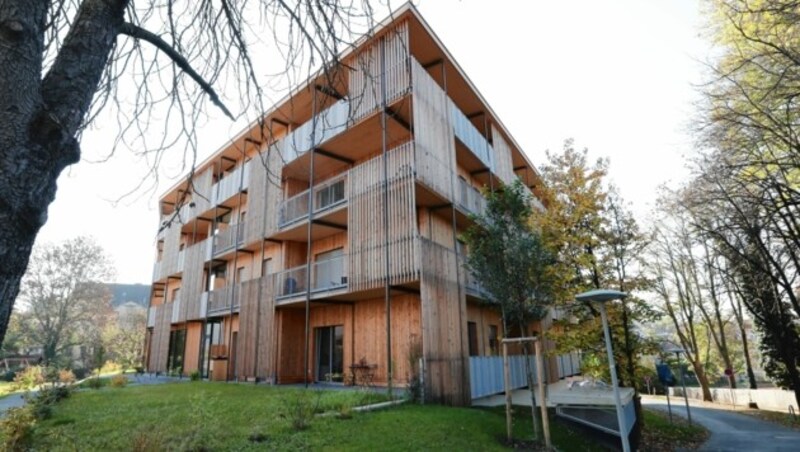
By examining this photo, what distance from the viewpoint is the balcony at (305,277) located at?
16359mm

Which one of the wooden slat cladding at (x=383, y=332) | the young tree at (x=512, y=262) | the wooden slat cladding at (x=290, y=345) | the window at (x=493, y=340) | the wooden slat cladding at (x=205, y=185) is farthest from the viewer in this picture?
the wooden slat cladding at (x=205, y=185)

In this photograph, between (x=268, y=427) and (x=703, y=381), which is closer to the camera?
(x=268, y=427)

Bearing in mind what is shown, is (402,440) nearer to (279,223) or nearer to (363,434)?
(363,434)

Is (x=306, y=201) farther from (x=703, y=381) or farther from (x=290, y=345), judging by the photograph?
(x=703, y=381)

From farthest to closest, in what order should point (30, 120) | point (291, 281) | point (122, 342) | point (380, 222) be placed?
point (122, 342) → point (291, 281) → point (380, 222) → point (30, 120)

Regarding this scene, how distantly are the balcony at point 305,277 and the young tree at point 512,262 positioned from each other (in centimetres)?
688

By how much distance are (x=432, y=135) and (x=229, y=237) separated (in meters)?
13.1

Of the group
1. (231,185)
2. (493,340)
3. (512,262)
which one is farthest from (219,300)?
(512,262)

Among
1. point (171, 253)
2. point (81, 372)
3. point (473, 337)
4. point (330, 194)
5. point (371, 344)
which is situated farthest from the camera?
point (81, 372)

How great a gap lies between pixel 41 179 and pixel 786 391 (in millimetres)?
33082

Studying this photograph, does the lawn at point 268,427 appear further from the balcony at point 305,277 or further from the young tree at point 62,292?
the young tree at point 62,292

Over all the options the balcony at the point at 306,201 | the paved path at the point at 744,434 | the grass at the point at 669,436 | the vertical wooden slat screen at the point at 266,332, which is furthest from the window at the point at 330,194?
the paved path at the point at 744,434

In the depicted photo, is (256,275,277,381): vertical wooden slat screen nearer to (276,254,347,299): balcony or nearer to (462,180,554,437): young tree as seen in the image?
(276,254,347,299): balcony

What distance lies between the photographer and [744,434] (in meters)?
16.4
